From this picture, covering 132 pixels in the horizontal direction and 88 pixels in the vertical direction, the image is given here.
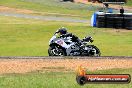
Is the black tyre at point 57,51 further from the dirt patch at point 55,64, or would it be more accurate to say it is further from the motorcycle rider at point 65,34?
the dirt patch at point 55,64

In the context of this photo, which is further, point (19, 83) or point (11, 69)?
point (11, 69)

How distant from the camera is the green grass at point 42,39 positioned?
25.6 m

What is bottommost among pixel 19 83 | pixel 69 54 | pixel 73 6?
pixel 73 6

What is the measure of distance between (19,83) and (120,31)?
88.8ft

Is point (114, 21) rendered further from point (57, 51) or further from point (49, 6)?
point (49, 6)

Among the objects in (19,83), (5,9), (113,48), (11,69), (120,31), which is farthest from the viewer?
(5,9)

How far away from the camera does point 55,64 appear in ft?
61.5

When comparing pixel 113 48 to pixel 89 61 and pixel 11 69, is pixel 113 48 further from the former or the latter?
pixel 11 69

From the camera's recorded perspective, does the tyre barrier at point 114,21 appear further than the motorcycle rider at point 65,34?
Yes

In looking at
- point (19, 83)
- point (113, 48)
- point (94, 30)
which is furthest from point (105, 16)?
point (19, 83)

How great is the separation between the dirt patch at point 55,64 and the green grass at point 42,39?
4.78m

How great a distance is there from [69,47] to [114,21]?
1949cm

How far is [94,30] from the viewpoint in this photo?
38.9 m

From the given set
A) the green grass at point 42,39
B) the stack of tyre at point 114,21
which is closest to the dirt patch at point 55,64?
the green grass at point 42,39
